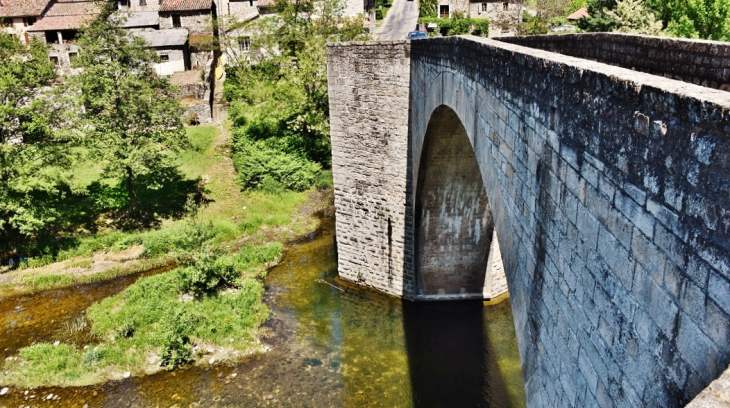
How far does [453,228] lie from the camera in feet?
48.4

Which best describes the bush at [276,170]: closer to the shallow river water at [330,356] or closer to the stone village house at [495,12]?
the shallow river water at [330,356]

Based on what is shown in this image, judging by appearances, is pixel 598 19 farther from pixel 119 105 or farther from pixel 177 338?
pixel 177 338

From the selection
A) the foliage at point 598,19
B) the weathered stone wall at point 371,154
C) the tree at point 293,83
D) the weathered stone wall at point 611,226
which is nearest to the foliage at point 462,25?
the foliage at point 598,19

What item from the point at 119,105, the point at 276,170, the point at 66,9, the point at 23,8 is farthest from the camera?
the point at 66,9

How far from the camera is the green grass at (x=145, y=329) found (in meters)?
12.7

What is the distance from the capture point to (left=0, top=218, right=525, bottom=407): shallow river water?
38.9 feet

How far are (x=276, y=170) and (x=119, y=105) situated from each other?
6472 mm

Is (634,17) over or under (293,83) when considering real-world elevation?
over

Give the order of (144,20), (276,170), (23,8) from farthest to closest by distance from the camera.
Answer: (23,8) < (144,20) < (276,170)

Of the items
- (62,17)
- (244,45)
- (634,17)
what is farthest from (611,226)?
(62,17)

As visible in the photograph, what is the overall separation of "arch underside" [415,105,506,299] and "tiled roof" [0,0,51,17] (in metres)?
37.8

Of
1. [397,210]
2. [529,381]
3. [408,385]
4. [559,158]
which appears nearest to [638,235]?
[559,158]

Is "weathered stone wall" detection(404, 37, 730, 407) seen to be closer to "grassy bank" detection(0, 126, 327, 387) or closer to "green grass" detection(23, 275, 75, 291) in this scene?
"grassy bank" detection(0, 126, 327, 387)

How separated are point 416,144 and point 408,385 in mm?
5205
